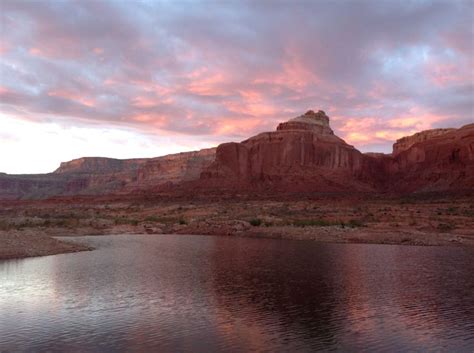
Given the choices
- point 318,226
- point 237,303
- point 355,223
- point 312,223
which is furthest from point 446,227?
point 237,303

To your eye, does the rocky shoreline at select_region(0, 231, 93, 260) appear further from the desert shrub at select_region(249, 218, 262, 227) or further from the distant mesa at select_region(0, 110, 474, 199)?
the distant mesa at select_region(0, 110, 474, 199)

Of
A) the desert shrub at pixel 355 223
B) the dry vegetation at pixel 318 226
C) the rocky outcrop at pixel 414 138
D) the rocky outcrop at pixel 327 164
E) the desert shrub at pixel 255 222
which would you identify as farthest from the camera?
the rocky outcrop at pixel 414 138

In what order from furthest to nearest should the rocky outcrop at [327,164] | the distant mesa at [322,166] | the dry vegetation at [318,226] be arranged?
the rocky outcrop at [327,164], the distant mesa at [322,166], the dry vegetation at [318,226]

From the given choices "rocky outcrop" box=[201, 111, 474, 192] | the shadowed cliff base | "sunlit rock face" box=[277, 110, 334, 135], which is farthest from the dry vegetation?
"sunlit rock face" box=[277, 110, 334, 135]

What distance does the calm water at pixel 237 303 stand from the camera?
12820mm

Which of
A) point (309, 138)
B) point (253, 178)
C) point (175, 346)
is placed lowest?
point (175, 346)

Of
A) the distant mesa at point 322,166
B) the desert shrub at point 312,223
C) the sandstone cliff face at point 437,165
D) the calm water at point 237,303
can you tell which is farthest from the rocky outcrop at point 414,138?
the calm water at point 237,303

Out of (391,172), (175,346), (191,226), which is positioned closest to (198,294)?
(175,346)

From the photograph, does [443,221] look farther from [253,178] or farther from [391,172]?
[391,172]

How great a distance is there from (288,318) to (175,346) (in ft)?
14.3

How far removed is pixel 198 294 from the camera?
18906 millimetres

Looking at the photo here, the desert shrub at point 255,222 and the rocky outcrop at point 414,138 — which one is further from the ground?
the rocky outcrop at point 414,138

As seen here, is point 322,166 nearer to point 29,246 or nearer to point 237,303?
point 29,246

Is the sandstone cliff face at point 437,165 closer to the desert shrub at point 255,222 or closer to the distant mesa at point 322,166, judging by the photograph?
the distant mesa at point 322,166
